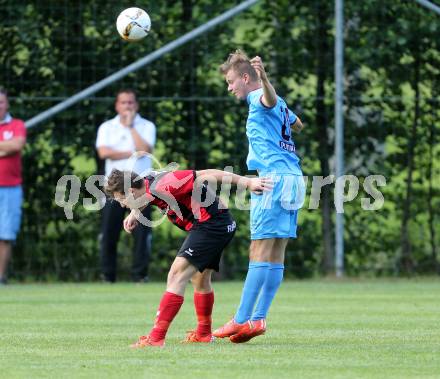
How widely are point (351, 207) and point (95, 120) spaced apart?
3.10m

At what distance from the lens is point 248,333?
24.0 ft

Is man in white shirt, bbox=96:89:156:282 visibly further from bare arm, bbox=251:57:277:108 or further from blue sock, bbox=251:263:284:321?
bare arm, bbox=251:57:277:108

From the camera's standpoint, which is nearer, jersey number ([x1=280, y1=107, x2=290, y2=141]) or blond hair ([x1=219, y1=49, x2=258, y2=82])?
blond hair ([x1=219, y1=49, x2=258, y2=82])

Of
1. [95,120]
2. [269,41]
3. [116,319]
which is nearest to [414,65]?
[269,41]

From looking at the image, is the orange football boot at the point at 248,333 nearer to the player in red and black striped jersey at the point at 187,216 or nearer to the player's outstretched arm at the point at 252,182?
the player in red and black striped jersey at the point at 187,216

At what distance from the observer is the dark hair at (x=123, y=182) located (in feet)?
24.0

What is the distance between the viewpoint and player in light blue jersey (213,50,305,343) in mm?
7594

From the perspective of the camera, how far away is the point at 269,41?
13.8m

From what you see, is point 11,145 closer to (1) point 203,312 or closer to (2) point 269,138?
(2) point 269,138

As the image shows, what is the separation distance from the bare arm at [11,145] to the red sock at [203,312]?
5282 mm

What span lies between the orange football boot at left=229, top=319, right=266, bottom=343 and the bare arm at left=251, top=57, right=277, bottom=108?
4.57 ft

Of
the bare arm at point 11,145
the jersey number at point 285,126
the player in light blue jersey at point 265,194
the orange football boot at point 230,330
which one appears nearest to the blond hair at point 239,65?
the player in light blue jersey at point 265,194

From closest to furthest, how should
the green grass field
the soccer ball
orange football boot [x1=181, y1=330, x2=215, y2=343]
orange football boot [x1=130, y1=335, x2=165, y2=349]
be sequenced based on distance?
the green grass field → orange football boot [x1=130, y1=335, x2=165, y2=349] → orange football boot [x1=181, y1=330, x2=215, y2=343] → the soccer ball

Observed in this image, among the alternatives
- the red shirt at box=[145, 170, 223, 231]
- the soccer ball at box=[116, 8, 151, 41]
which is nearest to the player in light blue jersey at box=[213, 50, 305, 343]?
the red shirt at box=[145, 170, 223, 231]
